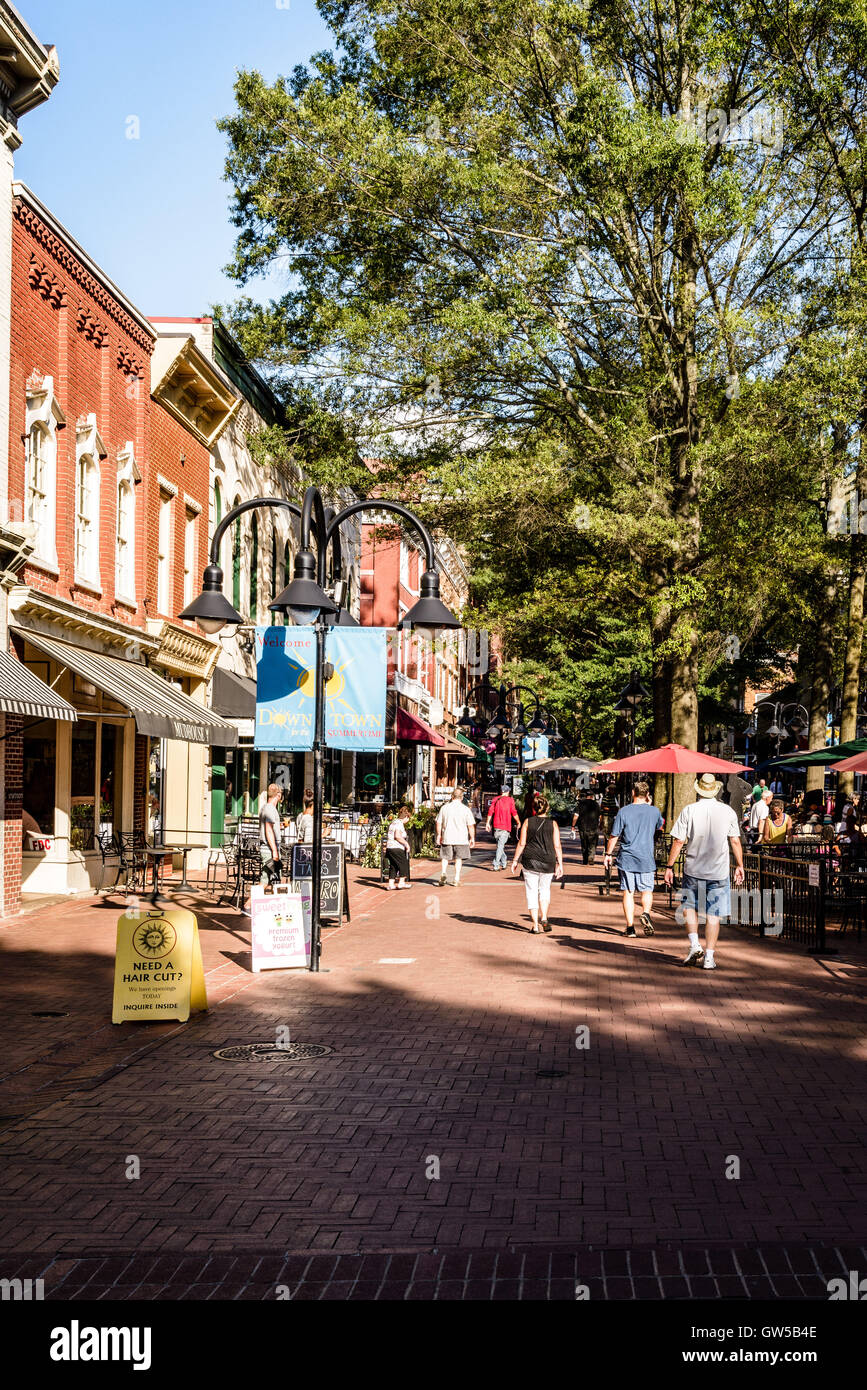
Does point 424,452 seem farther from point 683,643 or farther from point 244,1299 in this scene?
point 244,1299

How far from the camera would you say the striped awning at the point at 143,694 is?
55.4 feet

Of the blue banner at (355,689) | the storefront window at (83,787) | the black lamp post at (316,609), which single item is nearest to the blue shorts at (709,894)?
the blue banner at (355,689)

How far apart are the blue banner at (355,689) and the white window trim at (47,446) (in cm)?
538

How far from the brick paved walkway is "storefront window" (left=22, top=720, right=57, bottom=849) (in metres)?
5.87

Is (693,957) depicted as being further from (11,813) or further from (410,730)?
(410,730)

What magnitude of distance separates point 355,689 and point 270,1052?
509cm

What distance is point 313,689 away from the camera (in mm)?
13094

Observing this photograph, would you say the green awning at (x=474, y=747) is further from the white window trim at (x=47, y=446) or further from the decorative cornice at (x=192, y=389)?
the white window trim at (x=47, y=446)

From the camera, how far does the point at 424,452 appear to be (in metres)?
22.6

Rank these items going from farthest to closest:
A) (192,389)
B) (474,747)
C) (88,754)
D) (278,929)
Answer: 1. (474,747)
2. (192,389)
3. (88,754)
4. (278,929)

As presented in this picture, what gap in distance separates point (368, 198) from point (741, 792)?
709 inches

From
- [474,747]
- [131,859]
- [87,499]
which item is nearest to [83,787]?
[131,859]

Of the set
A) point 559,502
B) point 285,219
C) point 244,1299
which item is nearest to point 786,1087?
point 244,1299

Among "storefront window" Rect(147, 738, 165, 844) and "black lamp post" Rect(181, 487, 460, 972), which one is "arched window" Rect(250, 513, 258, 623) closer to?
"storefront window" Rect(147, 738, 165, 844)
